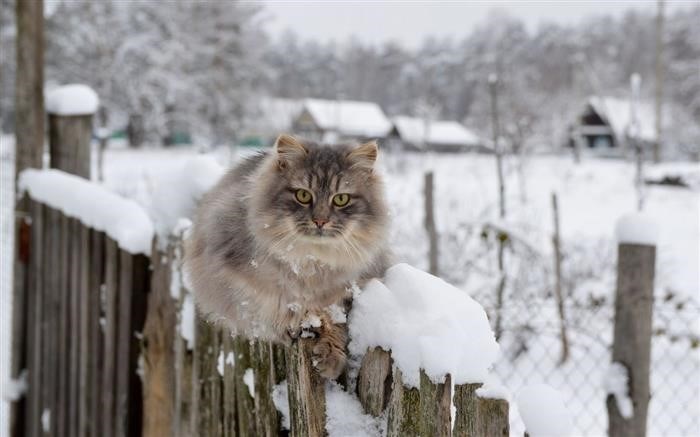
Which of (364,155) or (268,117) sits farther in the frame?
(268,117)

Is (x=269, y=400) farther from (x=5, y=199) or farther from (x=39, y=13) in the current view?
(x=5, y=199)

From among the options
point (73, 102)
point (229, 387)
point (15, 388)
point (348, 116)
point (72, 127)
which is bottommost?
point (15, 388)

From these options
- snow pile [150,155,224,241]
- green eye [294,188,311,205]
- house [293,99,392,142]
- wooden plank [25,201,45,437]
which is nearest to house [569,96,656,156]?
house [293,99,392,142]

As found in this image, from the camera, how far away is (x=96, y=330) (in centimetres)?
289

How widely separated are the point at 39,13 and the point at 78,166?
3.36 feet

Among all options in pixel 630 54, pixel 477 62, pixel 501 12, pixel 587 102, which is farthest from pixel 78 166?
pixel 630 54

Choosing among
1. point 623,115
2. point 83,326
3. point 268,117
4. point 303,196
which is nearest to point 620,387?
point 303,196

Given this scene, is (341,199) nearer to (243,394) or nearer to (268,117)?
(243,394)

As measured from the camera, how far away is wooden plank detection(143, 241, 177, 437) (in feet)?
7.71

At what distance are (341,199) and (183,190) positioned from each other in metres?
1.05

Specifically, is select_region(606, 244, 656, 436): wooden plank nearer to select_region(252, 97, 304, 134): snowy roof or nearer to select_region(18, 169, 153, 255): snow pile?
select_region(18, 169, 153, 255): snow pile

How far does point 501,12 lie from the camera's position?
28.9 meters

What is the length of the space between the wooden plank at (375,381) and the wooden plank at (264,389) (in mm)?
286

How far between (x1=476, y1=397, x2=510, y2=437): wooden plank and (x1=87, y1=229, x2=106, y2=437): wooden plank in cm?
218
